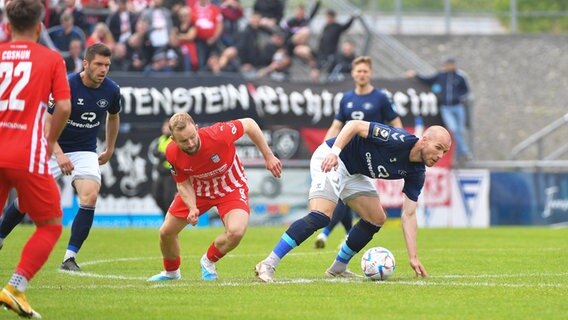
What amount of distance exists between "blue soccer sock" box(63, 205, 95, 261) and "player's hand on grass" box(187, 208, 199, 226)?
251 centimetres

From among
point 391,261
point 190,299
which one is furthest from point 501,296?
point 190,299

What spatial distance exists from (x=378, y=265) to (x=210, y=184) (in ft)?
6.15

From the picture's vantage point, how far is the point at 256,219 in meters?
24.9

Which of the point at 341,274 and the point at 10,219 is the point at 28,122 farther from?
the point at 10,219

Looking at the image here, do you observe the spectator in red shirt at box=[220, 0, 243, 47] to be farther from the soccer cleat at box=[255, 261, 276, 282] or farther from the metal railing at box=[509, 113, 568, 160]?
the soccer cleat at box=[255, 261, 276, 282]

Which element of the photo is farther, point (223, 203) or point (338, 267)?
point (338, 267)

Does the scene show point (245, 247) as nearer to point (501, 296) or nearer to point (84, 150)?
point (84, 150)

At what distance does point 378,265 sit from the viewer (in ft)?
37.1

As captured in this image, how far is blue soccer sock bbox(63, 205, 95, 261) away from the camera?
1276cm

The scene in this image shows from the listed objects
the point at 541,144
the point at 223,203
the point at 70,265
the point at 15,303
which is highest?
the point at 223,203

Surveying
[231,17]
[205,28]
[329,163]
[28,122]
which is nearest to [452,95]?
[231,17]

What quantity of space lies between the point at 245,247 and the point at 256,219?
297 inches

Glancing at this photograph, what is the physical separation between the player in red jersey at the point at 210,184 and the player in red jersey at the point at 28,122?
2114 mm

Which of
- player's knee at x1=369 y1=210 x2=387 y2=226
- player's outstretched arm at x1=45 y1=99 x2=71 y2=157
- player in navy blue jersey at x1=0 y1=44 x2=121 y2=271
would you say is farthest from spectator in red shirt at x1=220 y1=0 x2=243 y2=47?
player's outstretched arm at x1=45 y1=99 x2=71 y2=157
